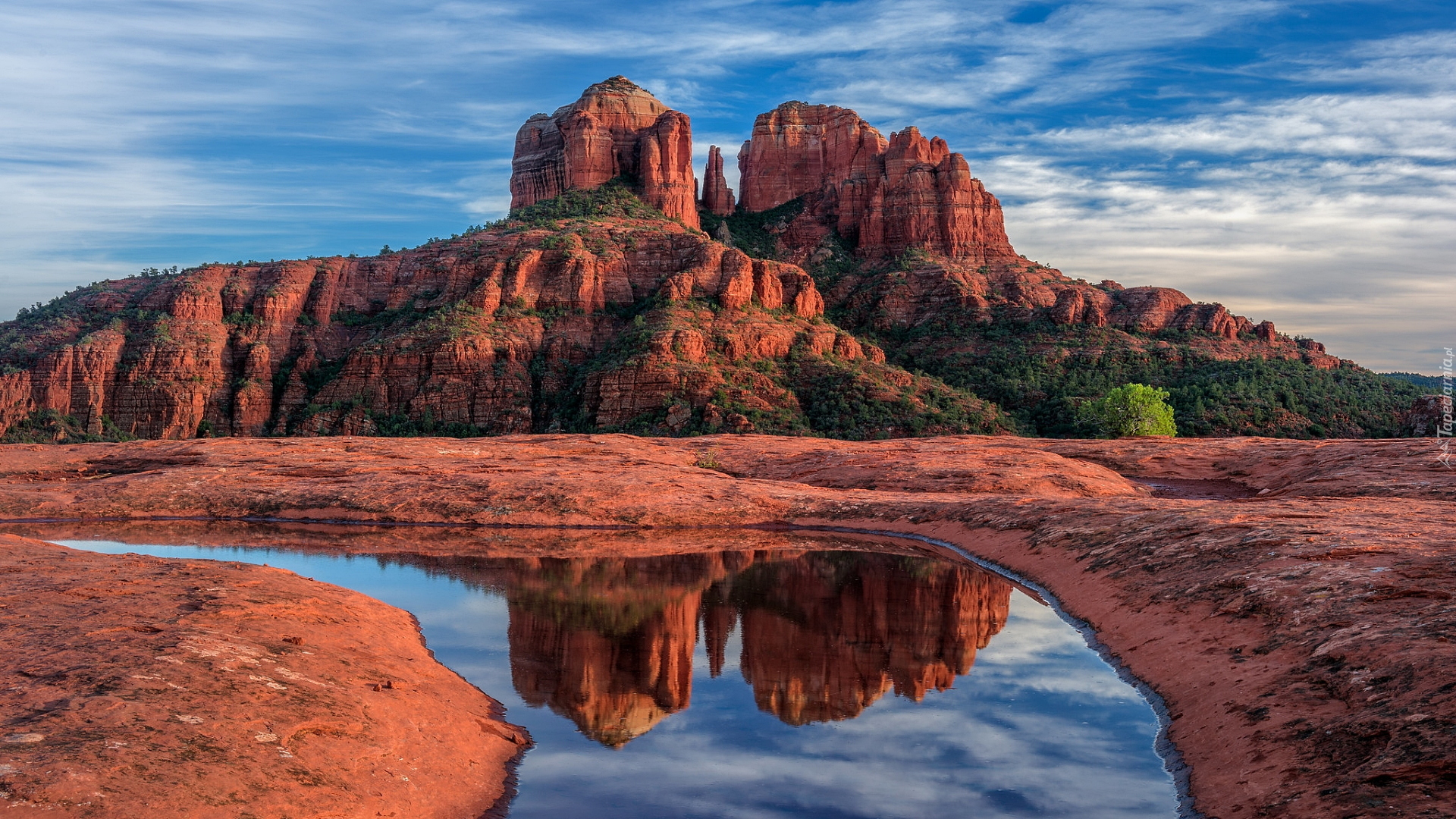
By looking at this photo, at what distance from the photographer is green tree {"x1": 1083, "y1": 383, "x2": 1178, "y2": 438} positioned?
69.8m

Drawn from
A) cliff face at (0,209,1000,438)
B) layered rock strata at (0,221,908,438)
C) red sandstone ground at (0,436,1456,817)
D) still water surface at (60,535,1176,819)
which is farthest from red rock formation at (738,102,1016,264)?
still water surface at (60,535,1176,819)

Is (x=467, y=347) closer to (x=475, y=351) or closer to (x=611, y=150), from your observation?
(x=475, y=351)

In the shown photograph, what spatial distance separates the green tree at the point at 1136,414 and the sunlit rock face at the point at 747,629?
166ft

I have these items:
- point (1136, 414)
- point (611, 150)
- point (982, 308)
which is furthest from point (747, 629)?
point (611, 150)

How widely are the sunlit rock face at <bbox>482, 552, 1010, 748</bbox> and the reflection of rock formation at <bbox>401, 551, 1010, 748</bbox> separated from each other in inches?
1.6

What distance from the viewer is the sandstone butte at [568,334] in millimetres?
81500

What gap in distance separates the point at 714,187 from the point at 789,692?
433 feet

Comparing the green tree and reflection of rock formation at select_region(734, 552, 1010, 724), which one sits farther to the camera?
the green tree

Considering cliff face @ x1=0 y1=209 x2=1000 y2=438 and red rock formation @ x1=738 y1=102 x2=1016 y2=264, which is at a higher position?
red rock formation @ x1=738 y1=102 x2=1016 y2=264

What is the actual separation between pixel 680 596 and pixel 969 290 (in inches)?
3805

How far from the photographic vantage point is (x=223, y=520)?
33562mm

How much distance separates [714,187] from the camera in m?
141

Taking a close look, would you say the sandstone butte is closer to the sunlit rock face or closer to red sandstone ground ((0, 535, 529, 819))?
the sunlit rock face

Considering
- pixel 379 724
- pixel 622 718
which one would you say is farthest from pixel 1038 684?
pixel 379 724
